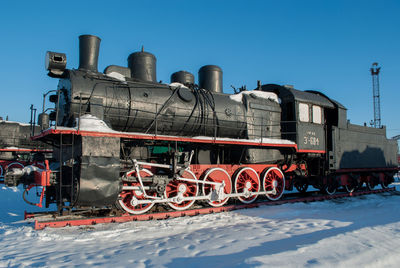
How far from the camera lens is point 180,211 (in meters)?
7.20

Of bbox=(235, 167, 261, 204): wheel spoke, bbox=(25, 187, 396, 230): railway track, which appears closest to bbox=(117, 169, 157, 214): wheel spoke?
bbox=(25, 187, 396, 230): railway track

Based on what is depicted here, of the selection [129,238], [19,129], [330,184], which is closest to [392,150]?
[330,184]

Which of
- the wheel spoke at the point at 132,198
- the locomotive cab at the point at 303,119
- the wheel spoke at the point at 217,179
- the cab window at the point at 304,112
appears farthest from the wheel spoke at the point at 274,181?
the wheel spoke at the point at 132,198

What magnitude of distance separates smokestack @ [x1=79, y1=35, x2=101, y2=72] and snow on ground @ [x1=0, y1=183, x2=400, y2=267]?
3.96 meters

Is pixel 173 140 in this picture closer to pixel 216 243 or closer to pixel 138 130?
pixel 138 130

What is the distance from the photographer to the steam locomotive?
19.9ft

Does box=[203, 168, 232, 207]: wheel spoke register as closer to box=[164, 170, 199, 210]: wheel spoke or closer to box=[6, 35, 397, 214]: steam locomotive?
box=[6, 35, 397, 214]: steam locomotive

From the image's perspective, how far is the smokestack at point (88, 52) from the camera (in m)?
7.60

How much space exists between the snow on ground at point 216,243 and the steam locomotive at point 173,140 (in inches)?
36.4

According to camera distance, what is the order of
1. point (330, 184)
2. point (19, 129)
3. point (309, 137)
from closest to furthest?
point (309, 137) < point (330, 184) < point (19, 129)

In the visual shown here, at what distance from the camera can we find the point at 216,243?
4703mm

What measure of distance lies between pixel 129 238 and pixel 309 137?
7.31 meters

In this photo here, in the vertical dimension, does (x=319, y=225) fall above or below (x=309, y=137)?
below

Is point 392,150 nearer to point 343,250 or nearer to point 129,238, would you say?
point 343,250
